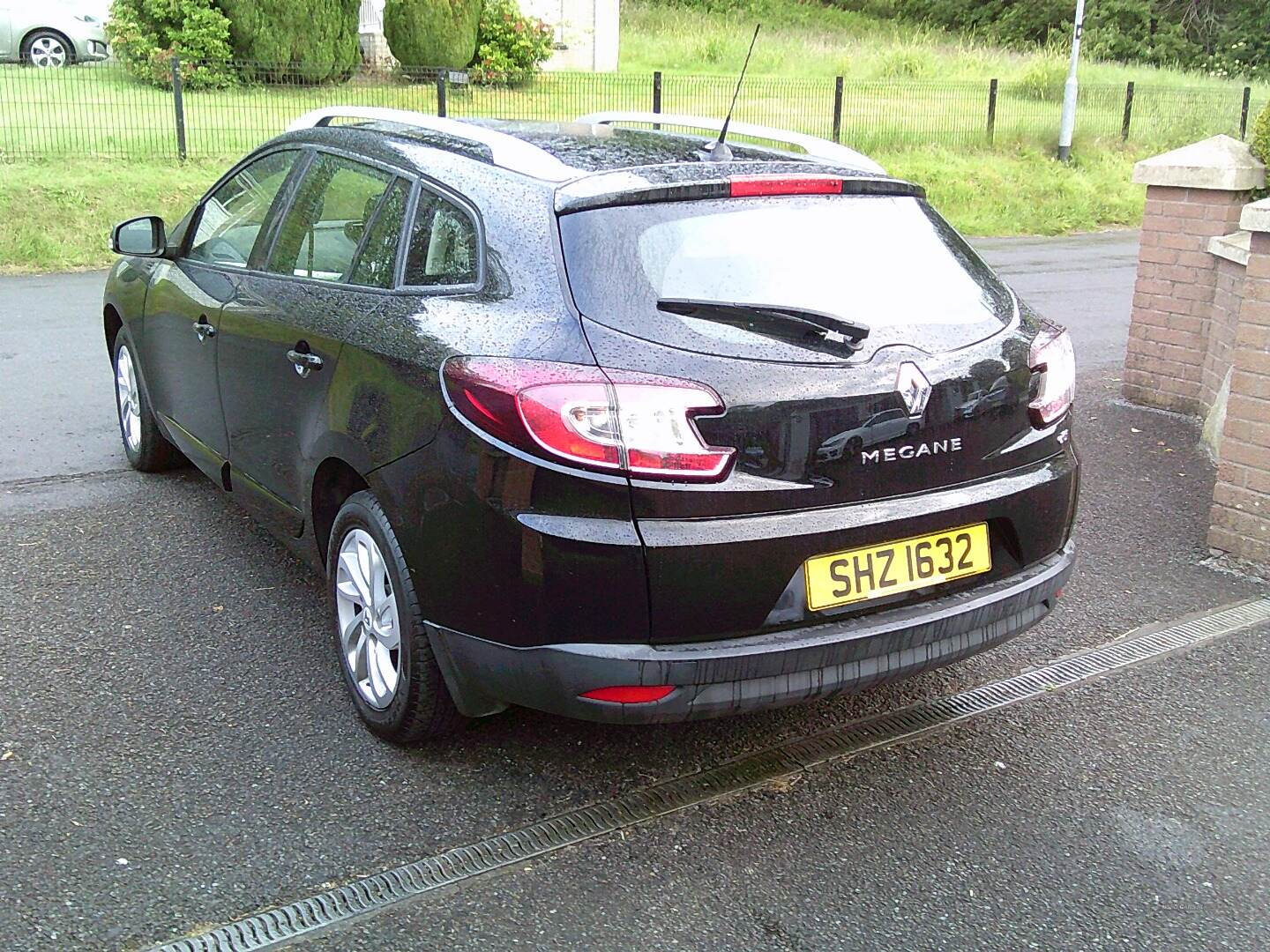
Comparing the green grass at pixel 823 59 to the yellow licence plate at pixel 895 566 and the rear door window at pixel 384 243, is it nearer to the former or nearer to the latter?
the rear door window at pixel 384 243

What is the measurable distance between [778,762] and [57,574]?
2733 mm

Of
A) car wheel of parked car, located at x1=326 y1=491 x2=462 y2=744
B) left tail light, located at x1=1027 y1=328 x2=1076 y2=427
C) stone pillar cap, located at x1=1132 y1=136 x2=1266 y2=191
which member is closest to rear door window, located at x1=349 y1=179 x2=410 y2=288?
car wheel of parked car, located at x1=326 y1=491 x2=462 y2=744

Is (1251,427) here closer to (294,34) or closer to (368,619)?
(368,619)

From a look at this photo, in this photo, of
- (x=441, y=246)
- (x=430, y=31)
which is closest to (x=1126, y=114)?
(x=430, y=31)

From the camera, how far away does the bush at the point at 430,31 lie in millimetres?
21562

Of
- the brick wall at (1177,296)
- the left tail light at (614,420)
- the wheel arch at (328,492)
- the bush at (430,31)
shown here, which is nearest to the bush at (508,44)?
the bush at (430,31)

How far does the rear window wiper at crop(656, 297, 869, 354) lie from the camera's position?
2.92 meters

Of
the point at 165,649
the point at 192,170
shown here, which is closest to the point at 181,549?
the point at 165,649

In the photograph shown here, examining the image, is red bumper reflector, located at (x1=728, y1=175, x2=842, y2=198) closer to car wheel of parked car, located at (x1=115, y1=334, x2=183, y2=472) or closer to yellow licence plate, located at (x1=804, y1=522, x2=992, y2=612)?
yellow licence plate, located at (x1=804, y1=522, x2=992, y2=612)

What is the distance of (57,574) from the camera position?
14.7ft

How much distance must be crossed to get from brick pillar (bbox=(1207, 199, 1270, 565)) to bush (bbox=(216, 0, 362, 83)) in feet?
57.7

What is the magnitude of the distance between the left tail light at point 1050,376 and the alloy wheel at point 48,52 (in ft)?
71.3

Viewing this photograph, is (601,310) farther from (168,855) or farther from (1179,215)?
(1179,215)

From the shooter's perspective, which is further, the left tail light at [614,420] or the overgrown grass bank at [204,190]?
the overgrown grass bank at [204,190]
